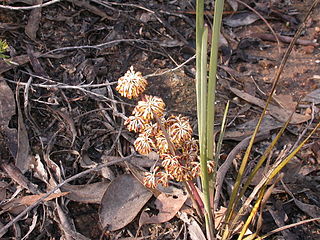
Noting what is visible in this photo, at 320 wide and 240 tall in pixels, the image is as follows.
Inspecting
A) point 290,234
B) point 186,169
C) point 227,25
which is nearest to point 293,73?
point 227,25

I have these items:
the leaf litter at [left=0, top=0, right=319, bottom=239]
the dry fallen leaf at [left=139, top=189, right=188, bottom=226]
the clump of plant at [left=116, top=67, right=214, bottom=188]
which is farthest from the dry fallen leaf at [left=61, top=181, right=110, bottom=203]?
the clump of plant at [left=116, top=67, right=214, bottom=188]

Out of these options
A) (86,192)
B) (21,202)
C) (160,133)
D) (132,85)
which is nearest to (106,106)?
(86,192)

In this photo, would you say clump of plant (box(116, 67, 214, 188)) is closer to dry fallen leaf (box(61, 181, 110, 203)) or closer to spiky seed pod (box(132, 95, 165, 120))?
spiky seed pod (box(132, 95, 165, 120))

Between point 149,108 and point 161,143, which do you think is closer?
point 149,108

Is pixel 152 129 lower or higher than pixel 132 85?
lower

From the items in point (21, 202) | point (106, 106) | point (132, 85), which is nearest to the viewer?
point (132, 85)

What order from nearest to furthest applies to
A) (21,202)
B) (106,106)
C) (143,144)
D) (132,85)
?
(132,85) → (143,144) → (21,202) → (106,106)

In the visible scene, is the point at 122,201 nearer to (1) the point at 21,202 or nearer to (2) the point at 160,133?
(1) the point at 21,202
